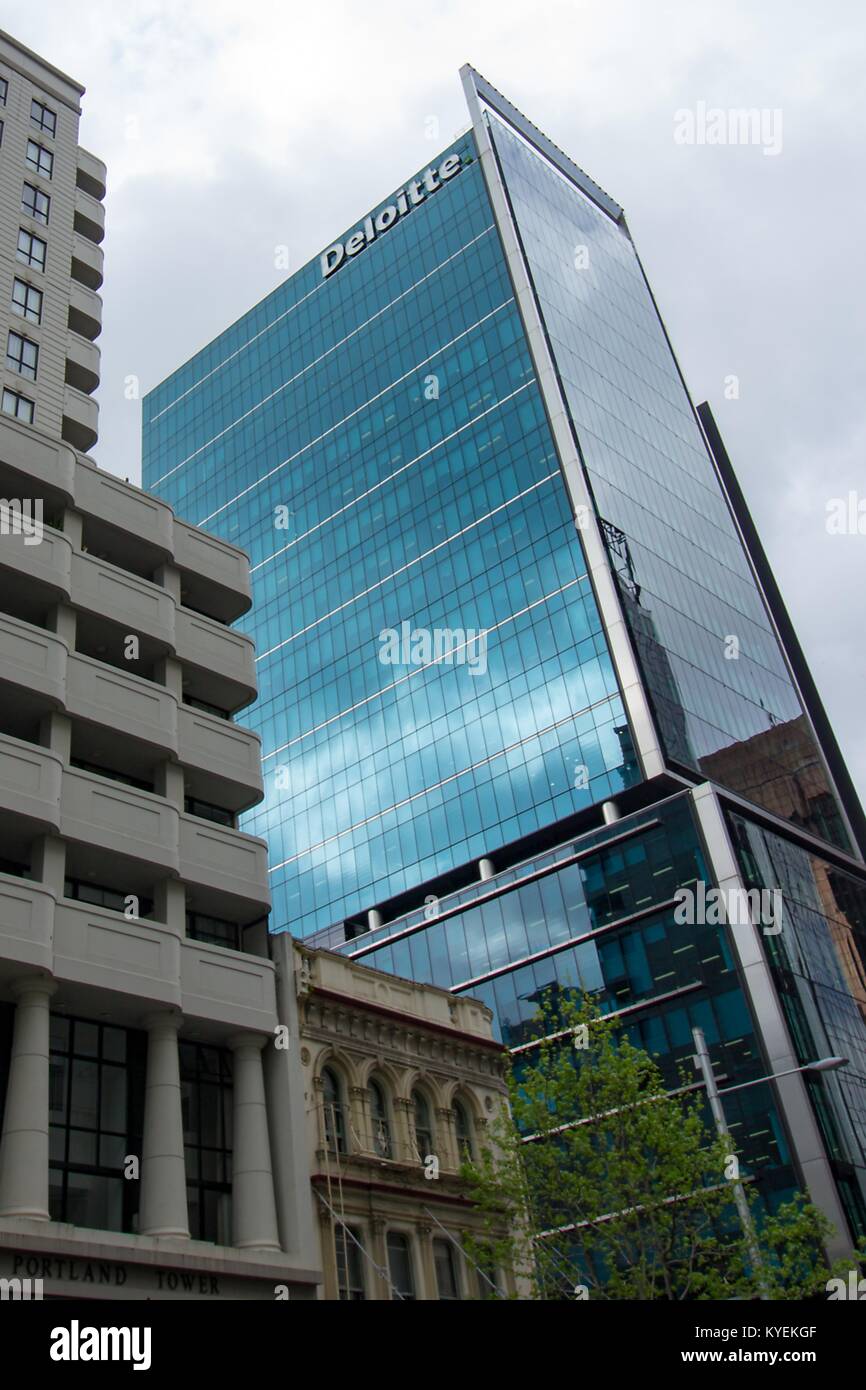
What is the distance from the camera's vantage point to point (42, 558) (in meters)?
35.8

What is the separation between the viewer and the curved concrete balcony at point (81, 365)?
47.4 m

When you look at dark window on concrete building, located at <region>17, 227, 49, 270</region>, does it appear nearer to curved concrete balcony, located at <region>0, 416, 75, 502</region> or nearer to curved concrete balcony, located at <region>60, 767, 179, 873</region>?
curved concrete balcony, located at <region>0, 416, 75, 502</region>

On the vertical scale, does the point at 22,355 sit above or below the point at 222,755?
above

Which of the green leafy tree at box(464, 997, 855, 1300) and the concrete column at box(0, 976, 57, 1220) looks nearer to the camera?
the concrete column at box(0, 976, 57, 1220)

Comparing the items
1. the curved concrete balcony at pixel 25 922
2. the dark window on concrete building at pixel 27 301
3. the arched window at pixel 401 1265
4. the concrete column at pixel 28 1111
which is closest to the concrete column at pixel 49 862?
the curved concrete balcony at pixel 25 922

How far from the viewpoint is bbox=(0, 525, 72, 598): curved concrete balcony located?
35.0 meters

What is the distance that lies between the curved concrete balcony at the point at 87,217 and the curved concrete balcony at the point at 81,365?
6.92 metres

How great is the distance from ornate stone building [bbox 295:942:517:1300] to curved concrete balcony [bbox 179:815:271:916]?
2176mm

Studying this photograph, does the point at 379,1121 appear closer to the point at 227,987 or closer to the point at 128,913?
the point at 227,987

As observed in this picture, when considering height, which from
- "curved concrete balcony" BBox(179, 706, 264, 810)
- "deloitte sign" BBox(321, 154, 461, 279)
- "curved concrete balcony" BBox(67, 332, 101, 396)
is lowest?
"curved concrete balcony" BBox(179, 706, 264, 810)

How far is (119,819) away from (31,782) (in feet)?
9.27

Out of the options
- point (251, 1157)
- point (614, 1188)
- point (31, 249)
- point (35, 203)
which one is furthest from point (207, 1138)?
point (35, 203)

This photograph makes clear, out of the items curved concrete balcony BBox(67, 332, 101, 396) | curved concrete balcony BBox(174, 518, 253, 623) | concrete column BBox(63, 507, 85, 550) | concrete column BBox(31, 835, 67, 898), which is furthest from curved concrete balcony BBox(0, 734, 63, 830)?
curved concrete balcony BBox(67, 332, 101, 396)
